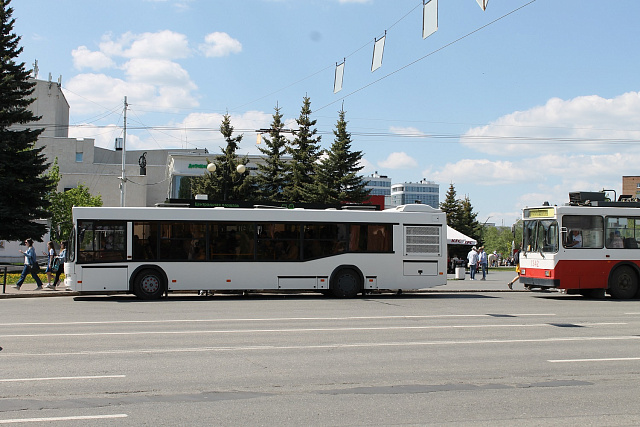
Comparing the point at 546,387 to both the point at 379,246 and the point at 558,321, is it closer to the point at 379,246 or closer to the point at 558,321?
the point at 558,321

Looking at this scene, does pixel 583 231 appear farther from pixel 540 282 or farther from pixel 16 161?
pixel 16 161

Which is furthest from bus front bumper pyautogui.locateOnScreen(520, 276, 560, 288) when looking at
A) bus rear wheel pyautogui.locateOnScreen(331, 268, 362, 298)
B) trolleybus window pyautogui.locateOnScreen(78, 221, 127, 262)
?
trolleybus window pyautogui.locateOnScreen(78, 221, 127, 262)

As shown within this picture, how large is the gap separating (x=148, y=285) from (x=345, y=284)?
6.41 metres

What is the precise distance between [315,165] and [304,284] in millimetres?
32755

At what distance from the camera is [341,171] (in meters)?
53.3

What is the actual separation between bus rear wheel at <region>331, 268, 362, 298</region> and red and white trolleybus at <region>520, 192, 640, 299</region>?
6.26 meters

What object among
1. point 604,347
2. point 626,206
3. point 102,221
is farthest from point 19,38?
point 604,347

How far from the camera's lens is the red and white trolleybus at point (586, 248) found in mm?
22172

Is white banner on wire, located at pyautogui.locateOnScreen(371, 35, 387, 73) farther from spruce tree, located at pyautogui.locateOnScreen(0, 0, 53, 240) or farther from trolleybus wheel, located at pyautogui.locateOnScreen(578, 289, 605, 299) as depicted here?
spruce tree, located at pyautogui.locateOnScreen(0, 0, 53, 240)

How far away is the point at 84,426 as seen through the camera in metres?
5.97

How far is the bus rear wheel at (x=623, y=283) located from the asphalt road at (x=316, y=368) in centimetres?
618

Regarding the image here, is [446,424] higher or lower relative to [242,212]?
lower

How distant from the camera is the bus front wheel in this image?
20.4 m

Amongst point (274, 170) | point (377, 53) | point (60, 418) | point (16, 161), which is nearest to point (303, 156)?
point (274, 170)
